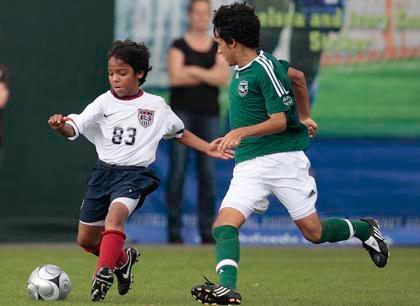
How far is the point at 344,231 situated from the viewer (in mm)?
8812

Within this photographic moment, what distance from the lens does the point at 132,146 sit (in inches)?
345

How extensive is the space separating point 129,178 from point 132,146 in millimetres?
240

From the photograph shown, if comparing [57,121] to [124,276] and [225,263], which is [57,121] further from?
[225,263]

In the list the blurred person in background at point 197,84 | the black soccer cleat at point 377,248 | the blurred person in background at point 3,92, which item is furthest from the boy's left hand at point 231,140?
the blurred person in background at point 3,92

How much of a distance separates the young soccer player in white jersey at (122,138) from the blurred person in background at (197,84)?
5381mm

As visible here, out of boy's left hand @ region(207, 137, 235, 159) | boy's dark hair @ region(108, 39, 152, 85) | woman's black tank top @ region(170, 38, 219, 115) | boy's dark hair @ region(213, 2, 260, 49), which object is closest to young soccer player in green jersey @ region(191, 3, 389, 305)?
boy's dark hair @ region(213, 2, 260, 49)

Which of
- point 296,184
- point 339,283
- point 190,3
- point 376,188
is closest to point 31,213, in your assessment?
point 190,3

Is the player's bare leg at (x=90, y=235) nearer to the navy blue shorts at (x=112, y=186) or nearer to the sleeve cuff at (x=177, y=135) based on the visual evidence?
the navy blue shorts at (x=112, y=186)

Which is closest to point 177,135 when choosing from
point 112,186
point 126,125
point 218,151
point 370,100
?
point 126,125

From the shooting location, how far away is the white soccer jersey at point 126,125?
876cm

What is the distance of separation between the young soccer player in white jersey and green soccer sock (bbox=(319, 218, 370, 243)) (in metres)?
1.01

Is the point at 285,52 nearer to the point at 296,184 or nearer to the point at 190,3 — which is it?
the point at 190,3

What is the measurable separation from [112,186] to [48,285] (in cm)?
83

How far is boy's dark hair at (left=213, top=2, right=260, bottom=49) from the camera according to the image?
8.17m
